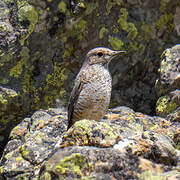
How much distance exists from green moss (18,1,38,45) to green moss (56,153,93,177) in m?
3.86

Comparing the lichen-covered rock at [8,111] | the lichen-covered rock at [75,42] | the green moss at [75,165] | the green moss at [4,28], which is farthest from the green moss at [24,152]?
the green moss at [4,28]

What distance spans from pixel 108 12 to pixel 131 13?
0.64 metres

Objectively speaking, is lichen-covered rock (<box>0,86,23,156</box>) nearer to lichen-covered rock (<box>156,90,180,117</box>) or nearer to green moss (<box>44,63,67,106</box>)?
green moss (<box>44,63,67,106</box>)

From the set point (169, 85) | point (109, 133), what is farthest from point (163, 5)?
point (109, 133)

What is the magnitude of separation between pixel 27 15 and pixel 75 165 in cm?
417

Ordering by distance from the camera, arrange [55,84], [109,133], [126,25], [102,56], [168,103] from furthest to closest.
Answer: [126,25], [55,84], [168,103], [102,56], [109,133]

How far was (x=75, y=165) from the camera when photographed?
2.62 metres

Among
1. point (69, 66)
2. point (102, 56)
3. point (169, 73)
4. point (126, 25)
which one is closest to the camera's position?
point (102, 56)

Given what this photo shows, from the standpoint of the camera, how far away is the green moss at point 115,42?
652cm

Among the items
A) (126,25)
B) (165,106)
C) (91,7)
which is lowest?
(165,106)

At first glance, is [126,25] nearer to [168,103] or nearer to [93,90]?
[168,103]

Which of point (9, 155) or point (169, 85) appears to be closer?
point (9, 155)

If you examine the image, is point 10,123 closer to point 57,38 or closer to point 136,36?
point 57,38

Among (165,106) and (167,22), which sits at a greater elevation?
(167,22)
